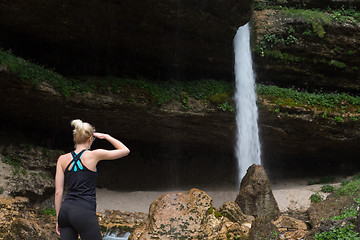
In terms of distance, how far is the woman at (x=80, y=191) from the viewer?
312 cm

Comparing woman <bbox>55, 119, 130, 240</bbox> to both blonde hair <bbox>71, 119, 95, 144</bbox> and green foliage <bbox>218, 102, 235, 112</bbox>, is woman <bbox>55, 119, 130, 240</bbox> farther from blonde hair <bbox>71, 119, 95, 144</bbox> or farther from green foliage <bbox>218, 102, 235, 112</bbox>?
green foliage <bbox>218, 102, 235, 112</bbox>

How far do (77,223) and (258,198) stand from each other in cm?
712

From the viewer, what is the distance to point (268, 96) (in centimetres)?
1410

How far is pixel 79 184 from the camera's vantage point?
3.21m

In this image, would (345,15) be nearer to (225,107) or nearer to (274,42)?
(274,42)

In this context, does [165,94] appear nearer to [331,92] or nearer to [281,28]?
[281,28]

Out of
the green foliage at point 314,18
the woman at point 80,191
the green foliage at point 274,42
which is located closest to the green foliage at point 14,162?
the woman at point 80,191

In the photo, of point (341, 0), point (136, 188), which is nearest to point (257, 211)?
point (136, 188)

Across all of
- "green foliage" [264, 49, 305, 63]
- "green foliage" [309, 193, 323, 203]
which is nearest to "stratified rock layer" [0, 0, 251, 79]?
"green foliage" [264, 49, 305, 63]

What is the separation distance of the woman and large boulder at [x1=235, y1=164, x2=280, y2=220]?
22.3ft

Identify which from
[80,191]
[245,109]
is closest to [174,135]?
[245,109]

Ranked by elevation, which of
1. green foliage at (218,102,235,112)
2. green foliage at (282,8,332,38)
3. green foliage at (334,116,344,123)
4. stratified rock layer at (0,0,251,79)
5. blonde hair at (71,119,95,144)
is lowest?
blonde hair at (71,119,95,144)

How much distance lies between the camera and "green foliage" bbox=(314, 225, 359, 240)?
577cm

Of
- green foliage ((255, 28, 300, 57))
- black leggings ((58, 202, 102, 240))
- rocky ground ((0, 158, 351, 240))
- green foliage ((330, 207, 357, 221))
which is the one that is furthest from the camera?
green foliage ((255, 28, 300, 57))
